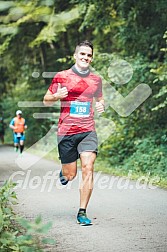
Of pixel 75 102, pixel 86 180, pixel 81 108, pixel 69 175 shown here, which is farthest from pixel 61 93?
pixel 69 175

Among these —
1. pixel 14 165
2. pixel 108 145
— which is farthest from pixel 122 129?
pixel 14 165

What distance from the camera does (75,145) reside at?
7762 millimetres

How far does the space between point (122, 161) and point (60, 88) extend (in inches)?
403

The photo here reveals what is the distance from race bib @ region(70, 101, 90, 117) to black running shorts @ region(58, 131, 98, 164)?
0.88 ft

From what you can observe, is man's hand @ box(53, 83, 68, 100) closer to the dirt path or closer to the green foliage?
the green foliage

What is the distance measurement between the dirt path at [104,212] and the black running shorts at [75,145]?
82 cm

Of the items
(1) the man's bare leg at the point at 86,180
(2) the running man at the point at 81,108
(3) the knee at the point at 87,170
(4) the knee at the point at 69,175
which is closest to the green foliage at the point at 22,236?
(1) the man's bare leg at the point at 86,180

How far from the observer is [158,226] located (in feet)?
23.1

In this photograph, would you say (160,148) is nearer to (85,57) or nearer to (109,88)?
(109,88)

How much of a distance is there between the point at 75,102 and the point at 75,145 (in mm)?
618

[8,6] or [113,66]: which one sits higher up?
[8,6]

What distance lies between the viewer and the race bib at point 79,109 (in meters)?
7.52

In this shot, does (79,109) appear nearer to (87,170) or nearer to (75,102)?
(75,102)

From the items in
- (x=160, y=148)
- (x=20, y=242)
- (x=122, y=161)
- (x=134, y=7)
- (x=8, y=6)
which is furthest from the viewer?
(x=122, y=161)
